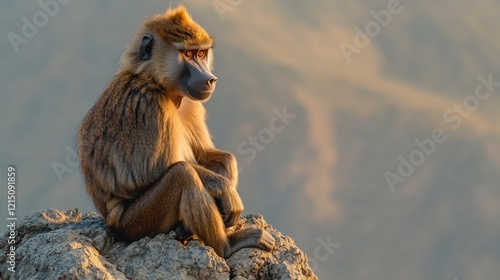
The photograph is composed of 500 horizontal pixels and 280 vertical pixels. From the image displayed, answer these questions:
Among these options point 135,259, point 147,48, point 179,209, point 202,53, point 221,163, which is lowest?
point 135,259

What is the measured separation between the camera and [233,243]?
10.2 metres

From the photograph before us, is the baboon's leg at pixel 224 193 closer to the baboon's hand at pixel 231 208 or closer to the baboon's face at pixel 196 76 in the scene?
the baboon's hand at pixel 231 208

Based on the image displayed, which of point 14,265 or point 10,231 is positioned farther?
point 10,231

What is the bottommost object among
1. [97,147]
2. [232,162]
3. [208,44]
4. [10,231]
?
[10,231]

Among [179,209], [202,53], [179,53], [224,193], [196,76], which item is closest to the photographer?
[179,209]

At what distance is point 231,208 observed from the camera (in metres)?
10.1

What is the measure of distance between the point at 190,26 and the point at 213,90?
2.98 ft

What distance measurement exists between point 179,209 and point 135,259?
29.7 inches

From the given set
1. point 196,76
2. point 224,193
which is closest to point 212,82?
point 196,76

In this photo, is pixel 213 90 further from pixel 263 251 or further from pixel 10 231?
pixel 10 231

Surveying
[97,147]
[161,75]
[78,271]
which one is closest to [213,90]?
[161,75]

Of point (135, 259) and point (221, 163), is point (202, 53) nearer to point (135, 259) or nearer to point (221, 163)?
point (221, 163)

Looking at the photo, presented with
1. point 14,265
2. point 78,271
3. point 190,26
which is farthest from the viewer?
point 190,26

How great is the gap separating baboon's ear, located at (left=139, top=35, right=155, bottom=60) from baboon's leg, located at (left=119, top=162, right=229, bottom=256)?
5.31 ft
